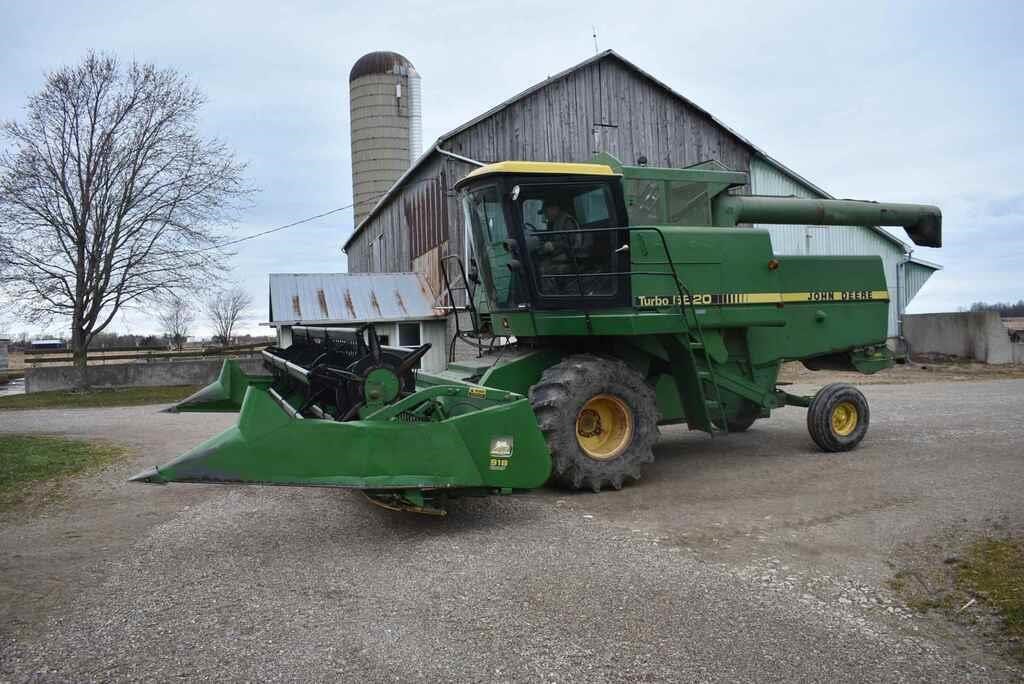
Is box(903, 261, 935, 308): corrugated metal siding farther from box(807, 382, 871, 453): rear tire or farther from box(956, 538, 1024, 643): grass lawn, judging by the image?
box(956, 538, 1024, 643): grass lawn

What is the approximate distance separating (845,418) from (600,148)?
13397 mm

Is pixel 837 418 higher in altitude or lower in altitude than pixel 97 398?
higher

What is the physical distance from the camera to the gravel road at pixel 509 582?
12.4 feet

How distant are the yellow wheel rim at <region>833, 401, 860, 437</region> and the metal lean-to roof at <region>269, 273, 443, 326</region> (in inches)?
556

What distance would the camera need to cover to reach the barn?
20.4m

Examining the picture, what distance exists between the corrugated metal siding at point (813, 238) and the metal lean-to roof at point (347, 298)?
10.3 meters

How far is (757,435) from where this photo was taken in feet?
35.9

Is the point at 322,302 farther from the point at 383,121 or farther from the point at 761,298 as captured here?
the point at 761,298

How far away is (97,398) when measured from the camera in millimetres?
20344

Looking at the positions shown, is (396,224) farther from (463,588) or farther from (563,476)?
(463,588)

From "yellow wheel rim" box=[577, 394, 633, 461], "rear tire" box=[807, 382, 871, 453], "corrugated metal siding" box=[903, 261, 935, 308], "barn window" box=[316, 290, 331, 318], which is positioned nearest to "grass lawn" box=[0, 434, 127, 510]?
"yellow wheel rim" box=[577, 394, 633, 461]

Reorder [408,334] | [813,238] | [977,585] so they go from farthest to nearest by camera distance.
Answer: [813,238]
[408,334]
[977,585]

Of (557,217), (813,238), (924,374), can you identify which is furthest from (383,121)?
(557,217)

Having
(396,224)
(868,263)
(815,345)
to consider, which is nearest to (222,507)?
(815,345)
